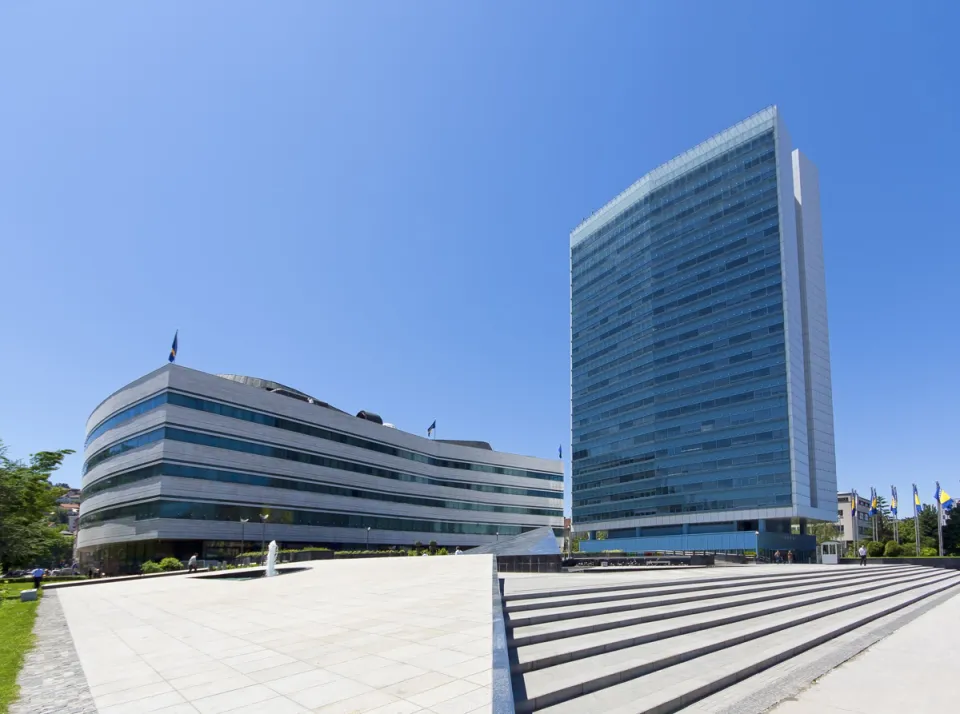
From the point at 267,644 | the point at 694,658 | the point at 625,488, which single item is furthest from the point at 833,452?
the point at 267,644

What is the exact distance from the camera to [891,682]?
9.91 meters

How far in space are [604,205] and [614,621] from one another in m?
110

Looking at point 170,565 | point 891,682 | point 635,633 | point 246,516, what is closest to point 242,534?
point 246,516

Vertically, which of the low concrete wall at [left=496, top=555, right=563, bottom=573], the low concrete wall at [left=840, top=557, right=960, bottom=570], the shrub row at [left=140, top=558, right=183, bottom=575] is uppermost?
the low concrete wall at [left=496, top=555, right=563, bottom=573]

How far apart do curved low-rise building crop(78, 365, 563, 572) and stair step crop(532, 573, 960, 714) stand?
54.7 m

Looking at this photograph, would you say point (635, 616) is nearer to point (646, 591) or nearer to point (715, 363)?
point (646, 591)

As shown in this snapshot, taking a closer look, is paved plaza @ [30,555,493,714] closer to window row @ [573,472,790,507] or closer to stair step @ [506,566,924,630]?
stair step @ [506,566,924,630]

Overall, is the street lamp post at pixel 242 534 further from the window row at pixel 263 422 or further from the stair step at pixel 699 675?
the stair step at pixel 699 675

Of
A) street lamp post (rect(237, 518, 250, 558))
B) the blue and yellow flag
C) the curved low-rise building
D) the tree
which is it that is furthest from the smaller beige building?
the tree

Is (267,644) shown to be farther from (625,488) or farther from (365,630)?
(625,488)

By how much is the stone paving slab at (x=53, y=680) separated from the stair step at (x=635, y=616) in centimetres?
630

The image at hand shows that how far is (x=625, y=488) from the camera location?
317 feet

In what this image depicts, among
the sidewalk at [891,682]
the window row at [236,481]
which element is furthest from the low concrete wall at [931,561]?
the window row at [236,481]

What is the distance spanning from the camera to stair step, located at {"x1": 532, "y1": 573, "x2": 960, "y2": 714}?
7945mm
